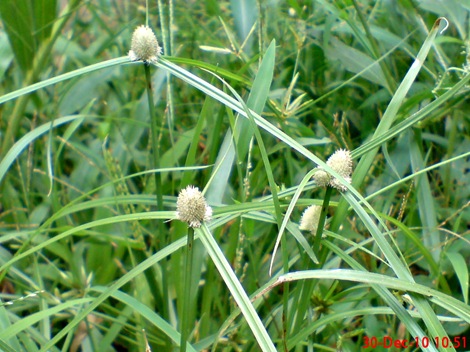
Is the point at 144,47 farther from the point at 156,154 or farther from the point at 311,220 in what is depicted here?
the point at 311,220

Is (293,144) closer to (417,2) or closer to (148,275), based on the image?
(148,275)

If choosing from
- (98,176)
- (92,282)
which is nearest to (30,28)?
(98,176)

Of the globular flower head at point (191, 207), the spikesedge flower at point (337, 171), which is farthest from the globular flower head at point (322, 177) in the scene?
the globular flower head at point (191, 207)

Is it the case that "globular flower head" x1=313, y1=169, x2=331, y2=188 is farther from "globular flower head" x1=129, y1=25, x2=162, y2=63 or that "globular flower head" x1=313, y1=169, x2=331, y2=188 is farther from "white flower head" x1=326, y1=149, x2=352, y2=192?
"globular flower head" x1=129, y1=25, x2=162, y2=63

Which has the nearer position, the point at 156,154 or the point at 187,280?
the point at 187,280

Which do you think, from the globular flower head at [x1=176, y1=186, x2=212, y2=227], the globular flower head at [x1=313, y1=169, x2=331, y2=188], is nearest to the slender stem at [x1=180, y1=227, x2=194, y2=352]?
the globular flower head at [x1=176, y1=186, x2=212, y2=227]

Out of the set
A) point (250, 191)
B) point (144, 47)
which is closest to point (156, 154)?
point (144, 47)

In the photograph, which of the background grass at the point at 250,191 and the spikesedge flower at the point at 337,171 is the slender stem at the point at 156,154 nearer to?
the background grass at the point at 250,191
